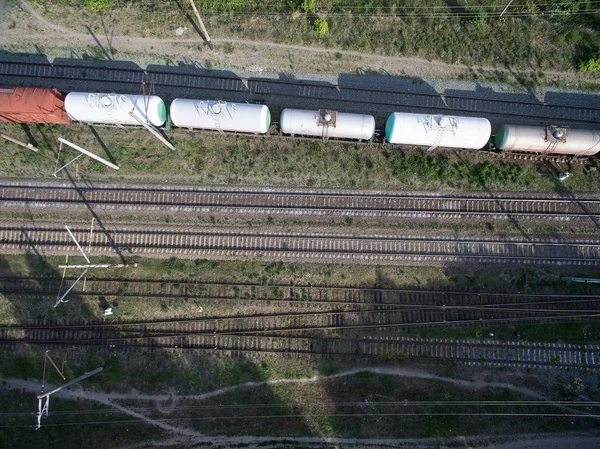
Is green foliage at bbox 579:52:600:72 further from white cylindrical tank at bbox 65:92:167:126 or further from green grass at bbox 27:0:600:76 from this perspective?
white cylindrical tank at bbox 65:92:167:126

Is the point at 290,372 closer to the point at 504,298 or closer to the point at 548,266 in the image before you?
the point at 504,298

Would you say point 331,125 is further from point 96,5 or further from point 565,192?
point 96,5

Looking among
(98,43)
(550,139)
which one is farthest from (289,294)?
(98,43)

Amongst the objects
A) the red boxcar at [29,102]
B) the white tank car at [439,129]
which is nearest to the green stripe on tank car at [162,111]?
the red boxcar at [29,102]

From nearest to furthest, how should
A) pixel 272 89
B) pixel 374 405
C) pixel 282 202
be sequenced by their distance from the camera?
pixel 374 405, pixel 282 202, pixel 272 89

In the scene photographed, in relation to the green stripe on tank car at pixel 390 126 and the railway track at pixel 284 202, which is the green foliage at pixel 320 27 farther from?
the railway track at pixel 284 202

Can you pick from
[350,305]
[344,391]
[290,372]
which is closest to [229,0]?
[350,305]

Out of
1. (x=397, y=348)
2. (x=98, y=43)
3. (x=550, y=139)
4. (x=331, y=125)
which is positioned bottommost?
(x=397, y=348)
